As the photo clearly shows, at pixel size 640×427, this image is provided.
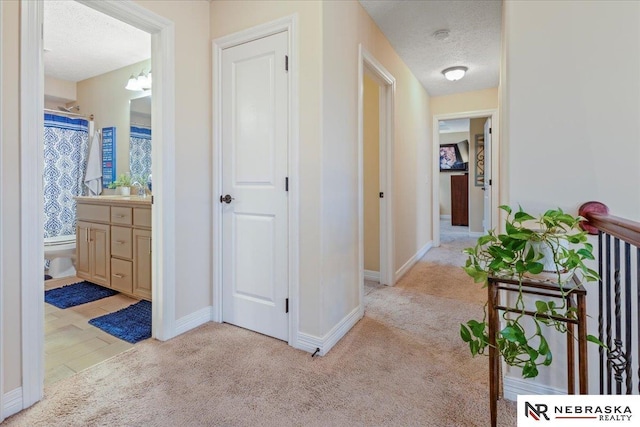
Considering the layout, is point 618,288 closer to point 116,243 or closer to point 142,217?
point 142,217

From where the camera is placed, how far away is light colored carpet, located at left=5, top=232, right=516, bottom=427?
1.39 meters

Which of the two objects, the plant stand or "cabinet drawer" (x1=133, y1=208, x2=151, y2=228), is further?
"cabinet drawer" (x1=133, y1=208, x2=151, y2=228)

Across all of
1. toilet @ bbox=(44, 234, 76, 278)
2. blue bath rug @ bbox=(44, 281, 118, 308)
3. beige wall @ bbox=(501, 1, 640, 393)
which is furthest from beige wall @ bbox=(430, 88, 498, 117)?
toilet @ bbox=(44, 234, 76, 278)

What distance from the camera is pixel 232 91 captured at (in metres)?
2.28

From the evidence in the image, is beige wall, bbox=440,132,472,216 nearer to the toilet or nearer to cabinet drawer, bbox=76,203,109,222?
cabinet drawer, bbox=76,203,109,222

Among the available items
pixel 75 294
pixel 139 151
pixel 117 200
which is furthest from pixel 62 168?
pixel 75 294

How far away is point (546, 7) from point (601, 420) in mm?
1603

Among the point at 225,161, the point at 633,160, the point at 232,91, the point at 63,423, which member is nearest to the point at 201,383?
the point at 63,423

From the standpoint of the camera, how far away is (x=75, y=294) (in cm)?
294

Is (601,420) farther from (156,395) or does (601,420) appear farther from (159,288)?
(159,288)

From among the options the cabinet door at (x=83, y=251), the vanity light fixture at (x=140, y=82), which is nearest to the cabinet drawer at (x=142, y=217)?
the cabinet door at (x=83, y=251)

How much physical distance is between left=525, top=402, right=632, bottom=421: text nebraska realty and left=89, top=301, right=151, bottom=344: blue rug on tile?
217 centimetres

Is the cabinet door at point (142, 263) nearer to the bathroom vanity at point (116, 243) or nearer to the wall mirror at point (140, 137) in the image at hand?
the bathroom vanity at point (116, 243)

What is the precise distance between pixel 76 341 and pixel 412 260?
3.43 metres
